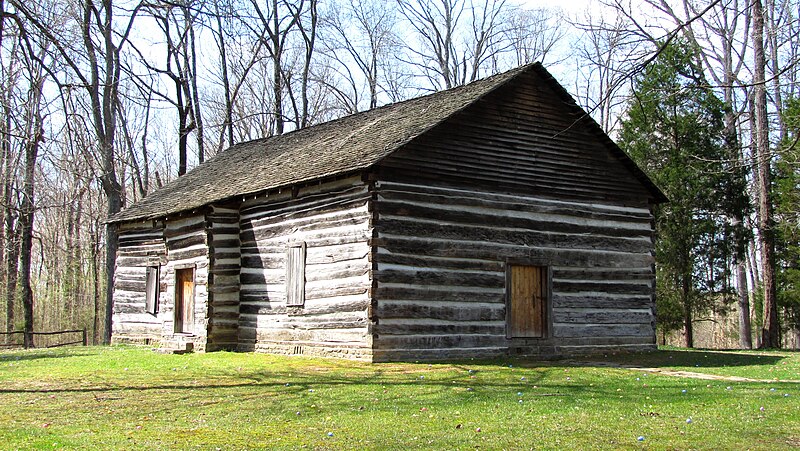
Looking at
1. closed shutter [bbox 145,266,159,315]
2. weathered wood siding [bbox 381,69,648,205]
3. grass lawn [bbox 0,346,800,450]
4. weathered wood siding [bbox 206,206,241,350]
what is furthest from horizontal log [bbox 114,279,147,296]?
weathered wood siding [bbox 381,69,648,205]

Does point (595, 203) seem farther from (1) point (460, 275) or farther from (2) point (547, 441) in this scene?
(2) point (547, 441)

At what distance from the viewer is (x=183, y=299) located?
855 inches

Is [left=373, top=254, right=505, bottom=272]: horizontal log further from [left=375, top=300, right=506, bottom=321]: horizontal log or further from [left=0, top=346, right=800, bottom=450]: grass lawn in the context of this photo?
[left=0, top=346, right=800, bottom=450]: grass lawn

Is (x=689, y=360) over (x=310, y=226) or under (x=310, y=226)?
under

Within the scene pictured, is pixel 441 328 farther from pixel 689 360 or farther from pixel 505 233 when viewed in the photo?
pixel 689 360

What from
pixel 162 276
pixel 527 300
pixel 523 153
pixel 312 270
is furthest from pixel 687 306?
pixel 162 276

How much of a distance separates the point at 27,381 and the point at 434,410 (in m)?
7.74

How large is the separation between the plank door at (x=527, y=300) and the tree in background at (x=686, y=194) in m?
10.1

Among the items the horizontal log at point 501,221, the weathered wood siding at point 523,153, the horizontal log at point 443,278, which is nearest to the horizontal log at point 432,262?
the horizontal log at point 443,278

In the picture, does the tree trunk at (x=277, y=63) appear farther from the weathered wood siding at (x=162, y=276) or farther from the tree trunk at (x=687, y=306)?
the tree trunk at (x=687, y=306)

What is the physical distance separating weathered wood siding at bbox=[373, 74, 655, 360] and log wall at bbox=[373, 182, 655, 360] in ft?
0.08

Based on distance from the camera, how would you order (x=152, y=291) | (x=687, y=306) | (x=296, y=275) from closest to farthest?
(x=296, y=275), (x=152, y=291), (x=687, y=306)

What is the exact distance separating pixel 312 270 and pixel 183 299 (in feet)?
17.8

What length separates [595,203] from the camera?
773 inches
